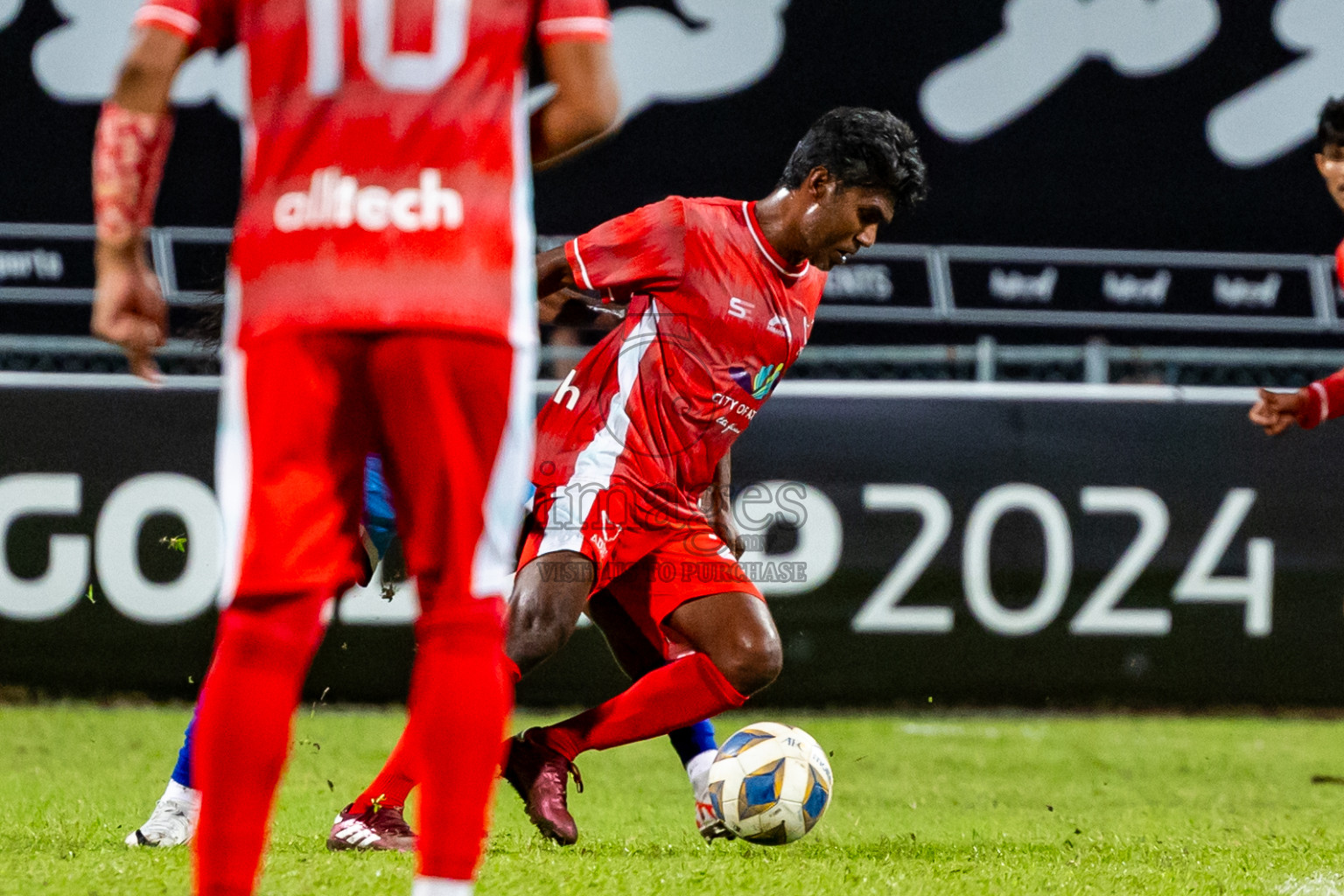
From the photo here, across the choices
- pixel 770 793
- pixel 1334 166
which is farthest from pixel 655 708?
pixel 1334 166

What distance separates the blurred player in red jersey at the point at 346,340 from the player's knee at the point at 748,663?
1.85 meters

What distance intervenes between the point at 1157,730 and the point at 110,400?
4.82m

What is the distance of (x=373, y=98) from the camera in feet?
6.79

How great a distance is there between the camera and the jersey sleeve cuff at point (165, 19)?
206 cm

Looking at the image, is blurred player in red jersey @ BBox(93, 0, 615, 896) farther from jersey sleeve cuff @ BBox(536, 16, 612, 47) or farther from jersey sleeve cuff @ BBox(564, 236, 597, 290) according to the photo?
jersey sleeve cuff @ BBox(564, 236, 597, 290)

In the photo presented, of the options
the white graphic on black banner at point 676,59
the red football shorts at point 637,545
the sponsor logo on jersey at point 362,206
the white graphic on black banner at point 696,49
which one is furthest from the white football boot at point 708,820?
the white graphic on black banner at point 696,49

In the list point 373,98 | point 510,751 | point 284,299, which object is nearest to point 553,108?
point 373,98

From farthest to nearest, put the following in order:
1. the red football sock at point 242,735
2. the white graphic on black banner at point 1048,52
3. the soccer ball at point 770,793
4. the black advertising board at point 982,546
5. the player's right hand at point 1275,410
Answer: the white graphic on black banner at point 1048,52 < the black advertising board at point 982,546 < the player's right hand at point 1275,410 < the soccer ball at point 770,793 < the red football sock at point 242,735

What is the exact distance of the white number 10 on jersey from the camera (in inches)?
80.7

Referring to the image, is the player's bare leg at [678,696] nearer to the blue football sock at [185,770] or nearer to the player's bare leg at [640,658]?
the player's bare leg at [640,658]

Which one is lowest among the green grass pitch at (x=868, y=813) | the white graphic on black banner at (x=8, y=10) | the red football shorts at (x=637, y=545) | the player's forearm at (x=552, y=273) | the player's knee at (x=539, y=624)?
the green grass pitch at (x=868, y=813)

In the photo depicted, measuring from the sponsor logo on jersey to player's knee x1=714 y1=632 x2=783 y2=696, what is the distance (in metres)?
2.08

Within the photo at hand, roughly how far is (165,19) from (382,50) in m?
0.29

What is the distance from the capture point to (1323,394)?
455 centimetres
